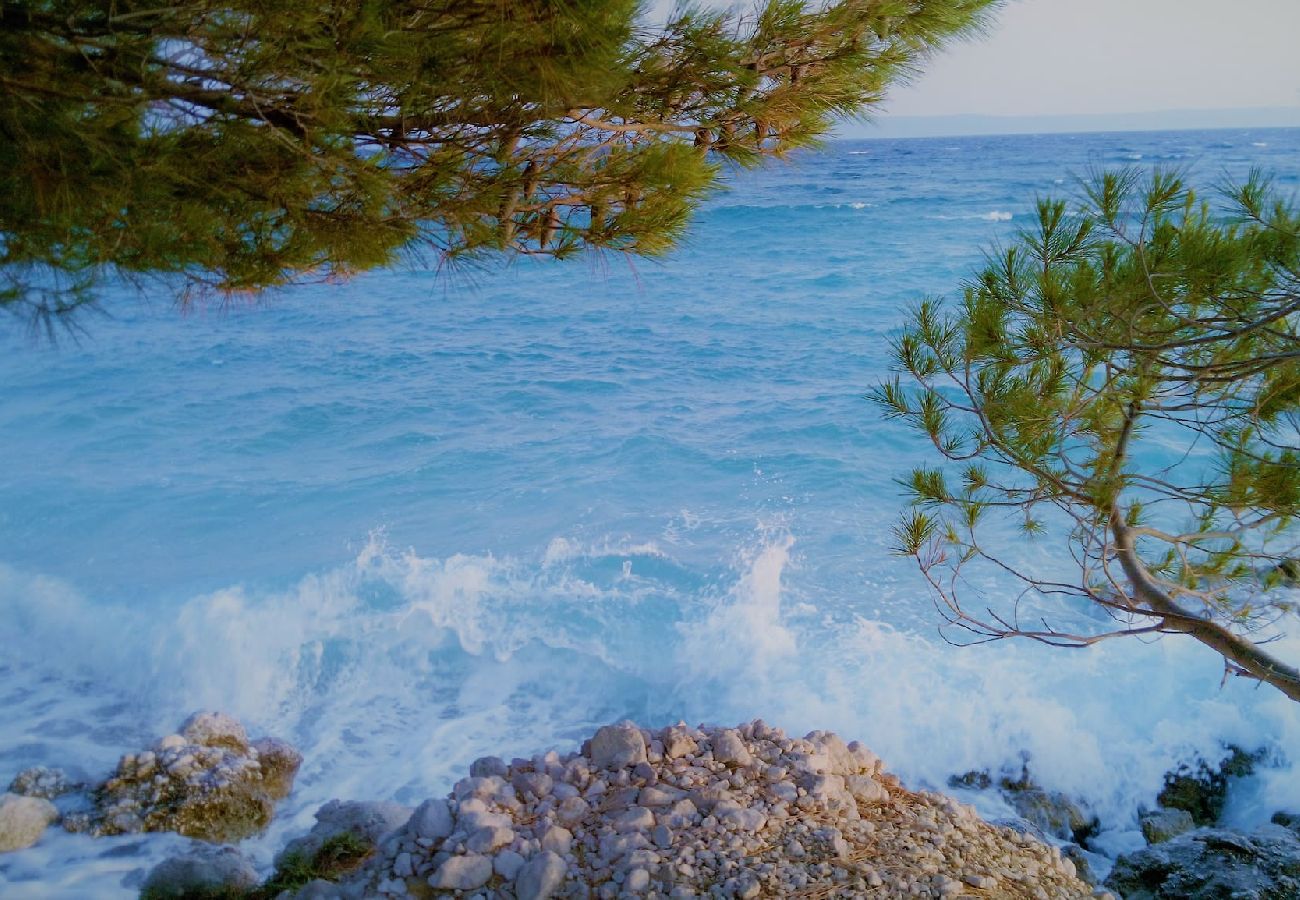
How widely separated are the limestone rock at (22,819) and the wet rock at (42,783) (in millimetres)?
174

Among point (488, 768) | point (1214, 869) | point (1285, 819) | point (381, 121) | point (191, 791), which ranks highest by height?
point (381, 121)

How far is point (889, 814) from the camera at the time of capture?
3.28 metres

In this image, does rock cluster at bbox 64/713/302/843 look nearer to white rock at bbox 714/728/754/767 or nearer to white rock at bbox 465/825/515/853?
white rock at bbox 465/825/515/853

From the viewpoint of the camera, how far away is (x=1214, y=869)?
367 cm

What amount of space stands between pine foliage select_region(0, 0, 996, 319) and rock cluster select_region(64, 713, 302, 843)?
242cm

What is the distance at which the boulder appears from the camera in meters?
3.51

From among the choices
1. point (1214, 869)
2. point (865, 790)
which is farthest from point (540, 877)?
point (1214, 869)

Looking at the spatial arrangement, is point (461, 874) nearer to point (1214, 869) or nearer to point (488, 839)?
point (488, 839)

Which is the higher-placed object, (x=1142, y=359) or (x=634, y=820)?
(x=1142, y=359)

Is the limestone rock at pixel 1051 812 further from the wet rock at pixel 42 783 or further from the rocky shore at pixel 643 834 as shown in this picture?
the wet rock at pixel 42 783

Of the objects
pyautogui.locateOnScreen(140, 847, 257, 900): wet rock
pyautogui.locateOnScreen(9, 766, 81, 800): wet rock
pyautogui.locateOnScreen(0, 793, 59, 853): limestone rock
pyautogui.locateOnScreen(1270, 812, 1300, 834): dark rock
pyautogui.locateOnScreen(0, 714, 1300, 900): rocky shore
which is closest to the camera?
pyautogui.locateOnScreen(0, 714, 1300, 900): rocky shore

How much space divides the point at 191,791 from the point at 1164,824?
15.3ft

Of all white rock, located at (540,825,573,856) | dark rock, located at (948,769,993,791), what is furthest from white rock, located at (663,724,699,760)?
dark rock, located at (948,769,993,791)

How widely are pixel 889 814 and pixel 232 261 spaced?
2.81m
